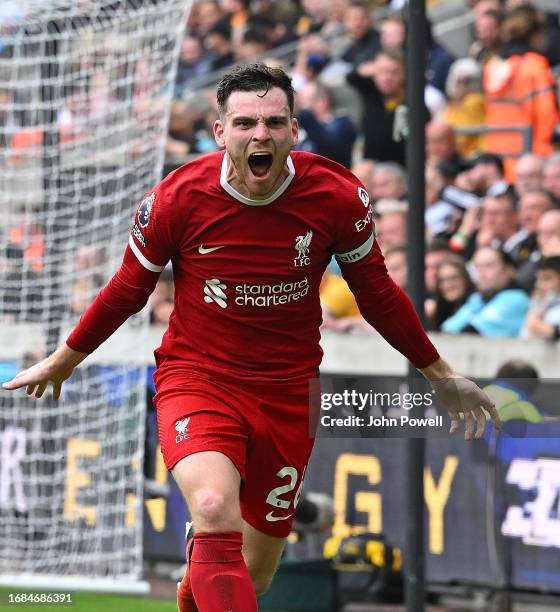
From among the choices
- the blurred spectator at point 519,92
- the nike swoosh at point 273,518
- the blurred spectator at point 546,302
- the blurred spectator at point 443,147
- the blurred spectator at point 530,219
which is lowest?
the nike swoosh at point 273,518

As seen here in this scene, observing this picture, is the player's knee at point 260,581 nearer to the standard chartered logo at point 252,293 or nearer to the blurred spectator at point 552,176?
the standard chartered logo at point 252,293

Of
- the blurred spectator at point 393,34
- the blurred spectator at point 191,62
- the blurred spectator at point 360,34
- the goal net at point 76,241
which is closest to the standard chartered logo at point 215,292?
the goal net at point 76,241

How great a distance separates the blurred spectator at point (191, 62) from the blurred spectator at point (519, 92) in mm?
3929

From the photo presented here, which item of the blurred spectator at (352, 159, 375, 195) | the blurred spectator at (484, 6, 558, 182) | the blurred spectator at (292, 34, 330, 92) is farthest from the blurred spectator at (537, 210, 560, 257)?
the blurred spectator at (292, 34, 330, 92)

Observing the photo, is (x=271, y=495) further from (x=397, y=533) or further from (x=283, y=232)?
(x=397, y=533)

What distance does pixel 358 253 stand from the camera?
527 centimetres

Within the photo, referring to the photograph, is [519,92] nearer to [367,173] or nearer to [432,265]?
[367,173]

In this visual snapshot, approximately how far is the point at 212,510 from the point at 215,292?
872 millimetres

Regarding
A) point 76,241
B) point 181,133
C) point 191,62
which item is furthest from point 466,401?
point 191,62

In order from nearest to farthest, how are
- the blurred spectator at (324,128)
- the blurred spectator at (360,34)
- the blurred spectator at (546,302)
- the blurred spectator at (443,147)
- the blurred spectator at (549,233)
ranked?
the blurred spectator at (546,302) → the blurred spectator at (549,233) → the blurred spectator at (443,147) → the blurred spectator at (324,128) → the blurred spectator at (360,34)

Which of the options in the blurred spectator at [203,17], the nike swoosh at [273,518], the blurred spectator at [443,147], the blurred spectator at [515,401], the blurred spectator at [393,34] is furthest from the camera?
the blurred spectator at [203,17]

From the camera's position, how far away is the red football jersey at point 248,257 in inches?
200

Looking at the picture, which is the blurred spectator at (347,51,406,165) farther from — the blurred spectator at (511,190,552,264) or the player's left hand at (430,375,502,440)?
the player's left hand at (430,375,502,440)

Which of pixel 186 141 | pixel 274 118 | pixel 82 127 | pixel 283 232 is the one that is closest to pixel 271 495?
pixel 283 232
